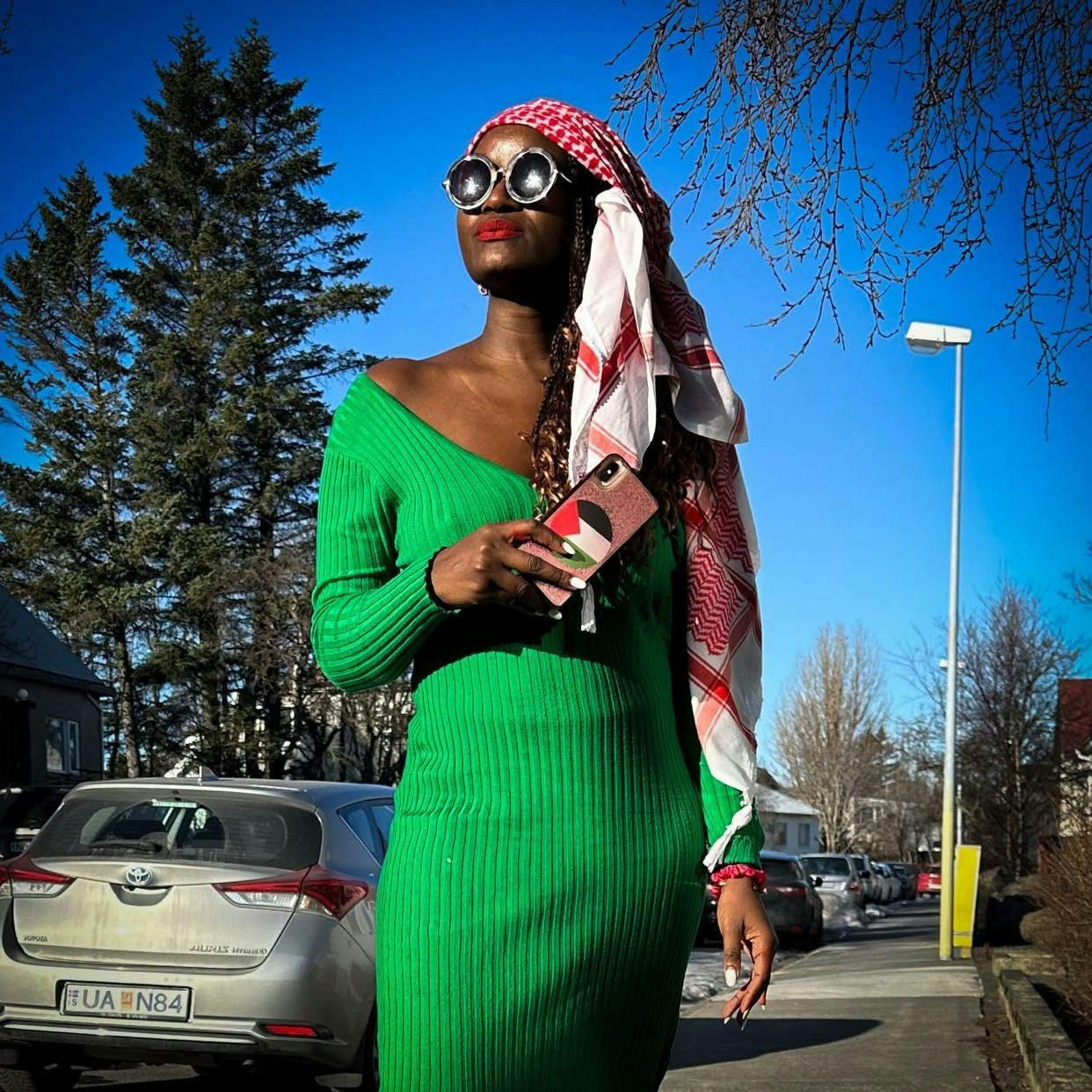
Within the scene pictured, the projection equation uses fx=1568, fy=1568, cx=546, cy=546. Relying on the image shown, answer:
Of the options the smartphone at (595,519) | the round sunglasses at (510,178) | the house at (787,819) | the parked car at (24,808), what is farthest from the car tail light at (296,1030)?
the house at (787,819)

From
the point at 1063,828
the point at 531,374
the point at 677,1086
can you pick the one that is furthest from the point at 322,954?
the point at 1063,828

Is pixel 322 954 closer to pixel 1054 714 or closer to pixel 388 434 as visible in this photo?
pixel 388 434

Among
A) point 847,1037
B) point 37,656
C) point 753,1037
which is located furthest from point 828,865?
point 847,1037

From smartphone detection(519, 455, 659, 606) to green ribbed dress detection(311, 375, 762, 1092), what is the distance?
0.10m

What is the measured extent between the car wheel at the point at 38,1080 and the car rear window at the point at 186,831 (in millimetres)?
1032

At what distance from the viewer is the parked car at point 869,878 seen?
51.6m

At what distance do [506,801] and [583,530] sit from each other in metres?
0.35

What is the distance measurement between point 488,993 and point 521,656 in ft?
1.38

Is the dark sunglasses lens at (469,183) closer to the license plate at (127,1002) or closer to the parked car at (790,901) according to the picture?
the license plate at (127,1002)

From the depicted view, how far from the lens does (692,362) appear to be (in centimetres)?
230

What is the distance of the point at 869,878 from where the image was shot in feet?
175

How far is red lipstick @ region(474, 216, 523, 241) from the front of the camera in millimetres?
2283

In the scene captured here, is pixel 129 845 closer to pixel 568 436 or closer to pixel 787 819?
pixel 568 436

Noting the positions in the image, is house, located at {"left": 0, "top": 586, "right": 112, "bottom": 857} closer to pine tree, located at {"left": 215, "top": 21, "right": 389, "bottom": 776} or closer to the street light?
pine tree, located at {"left": 215, "top": 21, "right": 389, "bottom": 776}
